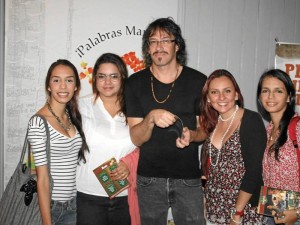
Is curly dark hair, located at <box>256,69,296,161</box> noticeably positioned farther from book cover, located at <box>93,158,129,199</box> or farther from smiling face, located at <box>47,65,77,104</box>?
smiling face, located at <box>47,65,77,104</box>

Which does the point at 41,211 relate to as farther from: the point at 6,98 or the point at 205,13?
the point at 205,13

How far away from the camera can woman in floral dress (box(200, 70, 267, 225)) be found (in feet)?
7.37

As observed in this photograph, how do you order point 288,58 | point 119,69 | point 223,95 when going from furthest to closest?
point 288,58, point 119,69, point 223,95

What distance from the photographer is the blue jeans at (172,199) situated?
8.43ft

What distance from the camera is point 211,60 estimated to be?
12.2 ft

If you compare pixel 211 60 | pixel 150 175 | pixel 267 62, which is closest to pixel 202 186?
pixel 150 175

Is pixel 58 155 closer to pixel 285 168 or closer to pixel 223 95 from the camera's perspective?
pixel 223 95

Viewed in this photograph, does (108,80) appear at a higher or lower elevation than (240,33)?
lower

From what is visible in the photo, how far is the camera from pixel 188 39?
3664mm

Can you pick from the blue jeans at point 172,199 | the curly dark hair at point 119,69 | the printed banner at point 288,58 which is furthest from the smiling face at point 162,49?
the printed banner at point 288,58

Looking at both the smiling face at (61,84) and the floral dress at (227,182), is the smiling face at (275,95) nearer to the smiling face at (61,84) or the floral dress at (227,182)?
the floral dress at (227,182)

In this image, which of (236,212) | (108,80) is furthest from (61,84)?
(236,212)

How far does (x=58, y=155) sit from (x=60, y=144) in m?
0.08

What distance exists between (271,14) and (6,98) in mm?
3068
